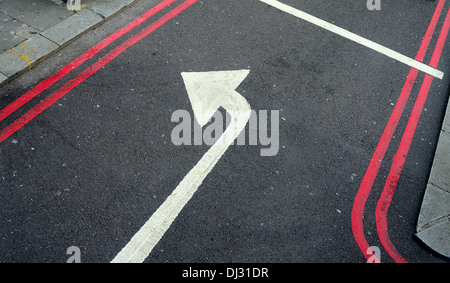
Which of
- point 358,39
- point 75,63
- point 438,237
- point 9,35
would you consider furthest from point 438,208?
point 9,35

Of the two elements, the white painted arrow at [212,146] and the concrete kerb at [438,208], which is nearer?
the white painted arrow at [212,146]

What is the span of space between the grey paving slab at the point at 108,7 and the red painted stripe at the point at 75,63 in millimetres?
390

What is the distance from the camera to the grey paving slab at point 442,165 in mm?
5216

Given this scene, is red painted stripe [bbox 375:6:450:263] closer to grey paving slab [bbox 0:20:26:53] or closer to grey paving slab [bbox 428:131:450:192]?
grey paving slab [bbox 428:131:450:192]

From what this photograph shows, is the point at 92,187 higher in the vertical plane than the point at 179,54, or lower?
lower

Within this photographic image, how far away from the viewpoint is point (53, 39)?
6016 millimetres

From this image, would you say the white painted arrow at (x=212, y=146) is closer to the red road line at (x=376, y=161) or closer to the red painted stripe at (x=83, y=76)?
the red painted stripe at (x=83, y=76)

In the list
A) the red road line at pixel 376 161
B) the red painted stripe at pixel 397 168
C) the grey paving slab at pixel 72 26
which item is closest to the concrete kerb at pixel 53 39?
the grey paving slab at pixel 72 26

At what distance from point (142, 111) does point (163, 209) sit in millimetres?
1557

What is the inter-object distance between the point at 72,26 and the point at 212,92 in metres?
2.61

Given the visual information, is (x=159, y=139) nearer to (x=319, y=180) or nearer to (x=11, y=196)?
(x=11, y=196)
